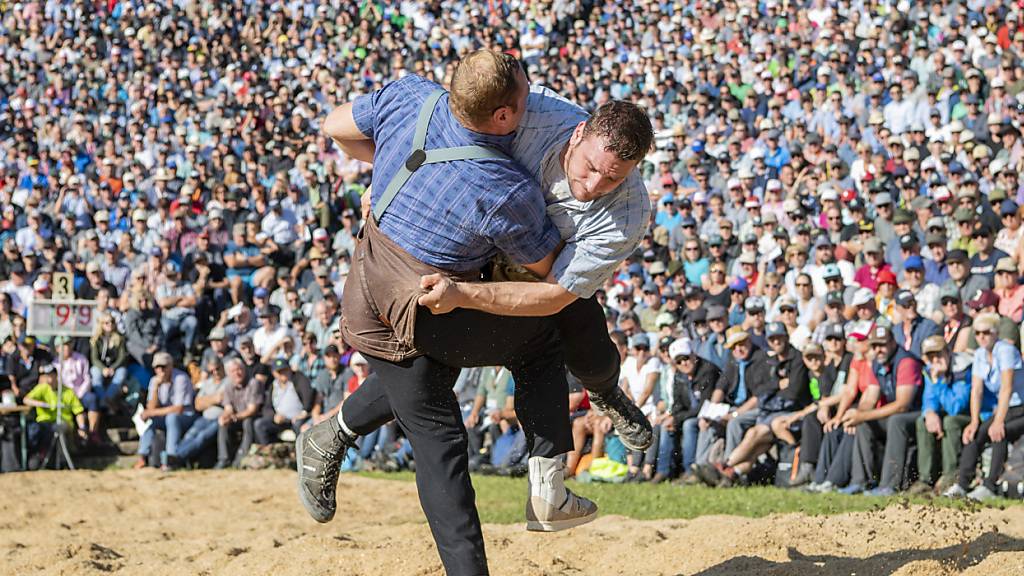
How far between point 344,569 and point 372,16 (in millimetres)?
16558

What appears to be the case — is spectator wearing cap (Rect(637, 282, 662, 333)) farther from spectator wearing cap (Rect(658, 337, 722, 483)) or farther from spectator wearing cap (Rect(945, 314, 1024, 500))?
spectator wearing cap (Rect(945, 314, 1024, 500))

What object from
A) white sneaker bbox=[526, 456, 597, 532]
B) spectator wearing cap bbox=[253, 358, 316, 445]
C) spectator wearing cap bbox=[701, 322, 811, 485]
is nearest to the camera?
white sneaker bbox=[526, 456, 597, 532]

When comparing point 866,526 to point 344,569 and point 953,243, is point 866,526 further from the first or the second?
point 953,243

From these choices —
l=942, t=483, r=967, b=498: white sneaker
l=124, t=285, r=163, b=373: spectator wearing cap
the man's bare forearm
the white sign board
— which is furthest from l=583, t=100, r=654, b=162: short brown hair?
l=124, t=285, r=163, b=373: spectator wearing cap

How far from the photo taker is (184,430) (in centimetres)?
1170

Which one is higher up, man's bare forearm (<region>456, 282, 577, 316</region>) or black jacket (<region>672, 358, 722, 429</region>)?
man's bare forearm (<region>456, 282, 577, 316</region>)

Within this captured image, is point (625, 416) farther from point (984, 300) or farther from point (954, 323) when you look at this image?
point (984, 300)

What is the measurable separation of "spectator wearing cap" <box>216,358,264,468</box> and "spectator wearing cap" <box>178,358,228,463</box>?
103 mm

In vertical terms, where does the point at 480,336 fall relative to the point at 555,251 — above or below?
below

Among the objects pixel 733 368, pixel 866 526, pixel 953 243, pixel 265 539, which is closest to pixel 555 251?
pixel 866 526

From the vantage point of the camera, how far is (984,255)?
923 cm

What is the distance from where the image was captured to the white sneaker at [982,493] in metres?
7.62

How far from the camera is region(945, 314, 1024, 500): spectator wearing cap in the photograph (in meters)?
7.75

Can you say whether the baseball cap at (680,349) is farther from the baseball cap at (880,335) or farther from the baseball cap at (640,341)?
the baseball cap at (880,335)
